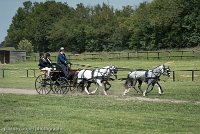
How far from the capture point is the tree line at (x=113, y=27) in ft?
262

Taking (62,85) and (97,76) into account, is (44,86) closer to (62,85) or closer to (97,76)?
(62,85)

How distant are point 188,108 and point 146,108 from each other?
59.1 inches

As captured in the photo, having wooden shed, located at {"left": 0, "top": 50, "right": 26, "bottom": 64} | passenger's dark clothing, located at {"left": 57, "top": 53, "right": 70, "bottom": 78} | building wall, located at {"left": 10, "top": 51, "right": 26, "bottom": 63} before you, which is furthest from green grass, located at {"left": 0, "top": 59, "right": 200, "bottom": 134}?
building wall, located at {"left": 10, "top": 51, "right": 26, "bottom": 63}

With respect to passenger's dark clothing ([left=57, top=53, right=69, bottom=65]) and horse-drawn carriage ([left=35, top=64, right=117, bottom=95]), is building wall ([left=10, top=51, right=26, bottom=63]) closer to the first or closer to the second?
horse-drawn carriage ([left=35, top=64, right=117, bottom=95])

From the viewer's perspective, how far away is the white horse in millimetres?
26219

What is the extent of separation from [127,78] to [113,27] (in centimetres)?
6949

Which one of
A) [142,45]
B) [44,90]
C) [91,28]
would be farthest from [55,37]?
[44,90]

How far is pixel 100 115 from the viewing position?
1673 cm

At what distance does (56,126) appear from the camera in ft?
47.5

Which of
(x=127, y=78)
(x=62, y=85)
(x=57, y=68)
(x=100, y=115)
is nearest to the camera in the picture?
(x=100, y=115)

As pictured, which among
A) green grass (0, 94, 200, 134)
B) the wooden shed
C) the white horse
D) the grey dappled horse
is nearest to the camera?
green grass (0, 94, 200, 134)

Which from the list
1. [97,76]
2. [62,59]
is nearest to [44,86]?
[62,59]

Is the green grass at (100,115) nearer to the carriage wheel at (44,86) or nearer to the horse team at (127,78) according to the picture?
the horse team at (127,78)

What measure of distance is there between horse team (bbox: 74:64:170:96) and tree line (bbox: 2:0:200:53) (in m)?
51.6
